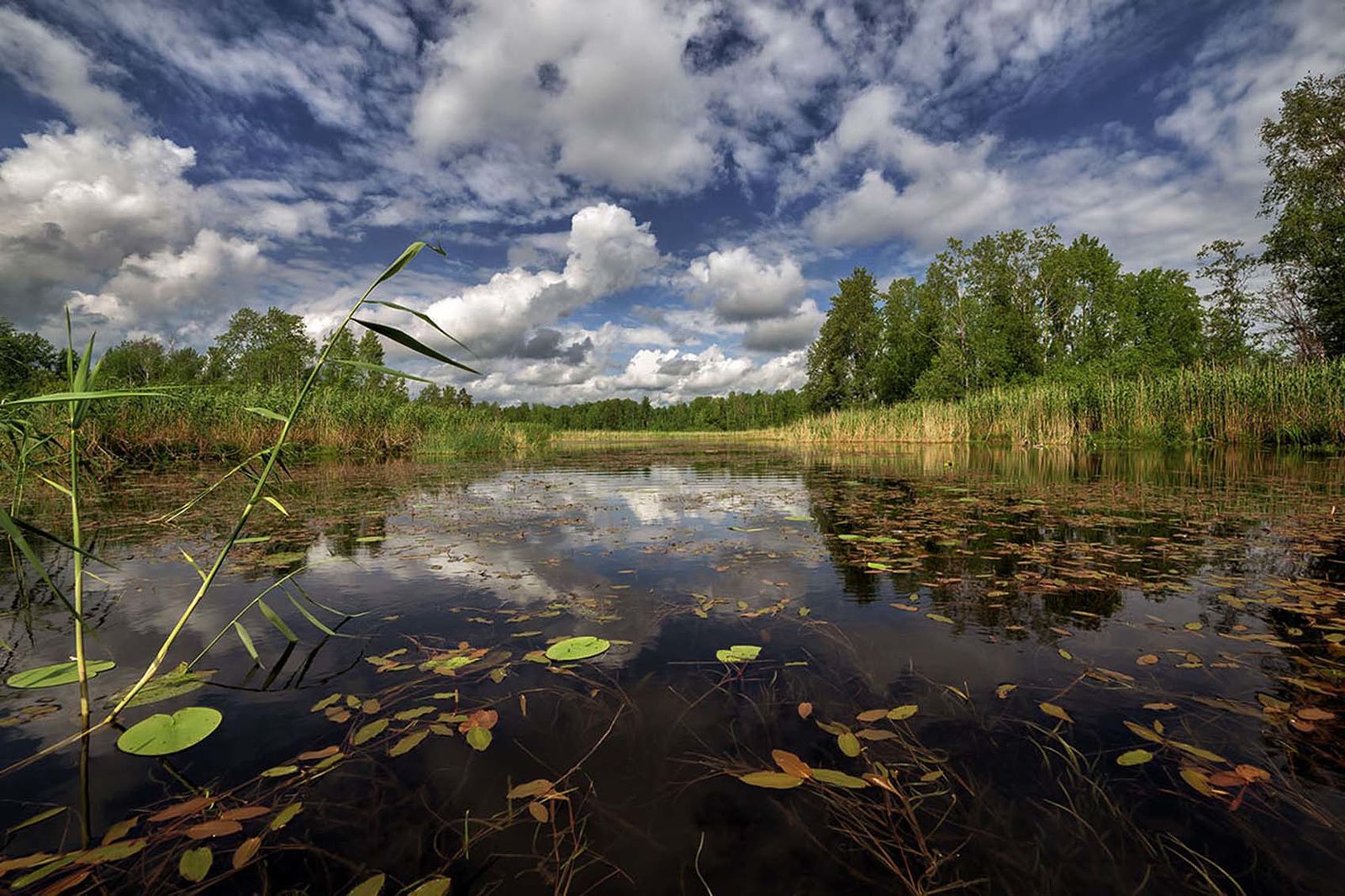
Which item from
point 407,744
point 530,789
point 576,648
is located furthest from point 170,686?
point 530,789

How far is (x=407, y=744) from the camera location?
176 cm

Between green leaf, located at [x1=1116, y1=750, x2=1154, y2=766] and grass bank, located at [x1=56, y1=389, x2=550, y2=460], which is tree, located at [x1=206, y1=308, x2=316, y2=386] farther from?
green leaf, located at [x1=1116, y1=750, x2=1154, y2=766]

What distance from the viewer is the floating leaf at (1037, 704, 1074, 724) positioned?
1863mm

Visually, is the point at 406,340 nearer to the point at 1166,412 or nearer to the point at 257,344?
the point at 1166,412

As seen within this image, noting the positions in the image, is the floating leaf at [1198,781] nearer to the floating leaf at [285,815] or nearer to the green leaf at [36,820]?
the floating leaf at [285,815]

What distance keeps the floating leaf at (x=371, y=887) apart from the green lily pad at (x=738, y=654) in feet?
4.84

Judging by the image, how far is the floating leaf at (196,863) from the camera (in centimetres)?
123

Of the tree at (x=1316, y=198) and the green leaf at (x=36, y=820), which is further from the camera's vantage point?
the tree at (x=1316, y=198)

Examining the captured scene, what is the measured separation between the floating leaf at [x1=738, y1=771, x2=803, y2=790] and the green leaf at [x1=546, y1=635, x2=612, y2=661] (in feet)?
3.40

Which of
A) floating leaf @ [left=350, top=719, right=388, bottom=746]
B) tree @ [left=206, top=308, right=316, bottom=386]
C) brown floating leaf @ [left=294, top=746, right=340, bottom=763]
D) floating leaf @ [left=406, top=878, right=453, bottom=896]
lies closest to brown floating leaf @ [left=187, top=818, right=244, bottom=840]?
brown floating leaf @ [left=294, top=746, right=340, bottom=763]

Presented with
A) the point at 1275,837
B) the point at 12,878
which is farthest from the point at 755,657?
the point at 12,878

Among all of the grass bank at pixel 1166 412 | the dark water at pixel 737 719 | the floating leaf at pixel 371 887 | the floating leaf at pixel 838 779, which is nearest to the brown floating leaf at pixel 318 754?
the dark water at pixel 737 719

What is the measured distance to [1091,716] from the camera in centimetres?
188

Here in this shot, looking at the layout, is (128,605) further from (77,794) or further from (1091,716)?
(1091,716)
